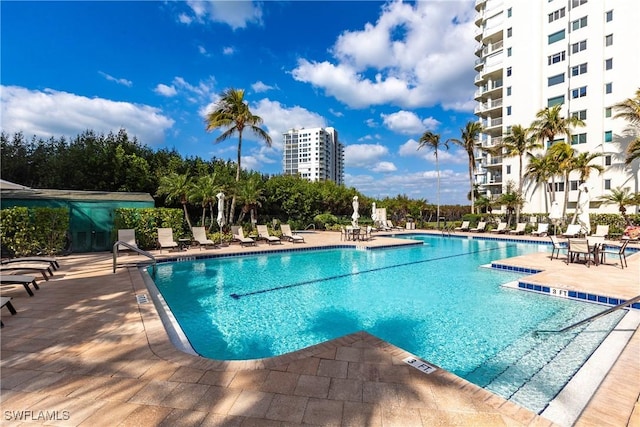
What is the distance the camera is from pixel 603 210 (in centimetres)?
2534

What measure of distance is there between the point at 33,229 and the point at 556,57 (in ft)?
135

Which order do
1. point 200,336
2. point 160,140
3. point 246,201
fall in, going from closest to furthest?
point 200,336, point 246,201, point 160,140

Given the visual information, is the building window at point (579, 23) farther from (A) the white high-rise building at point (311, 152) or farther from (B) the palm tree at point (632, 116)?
(A) the white high-rise building at point (311, 152)

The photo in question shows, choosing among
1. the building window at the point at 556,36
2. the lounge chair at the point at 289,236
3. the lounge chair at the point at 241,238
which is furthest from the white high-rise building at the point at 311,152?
the lounge chair at the point at 241,238

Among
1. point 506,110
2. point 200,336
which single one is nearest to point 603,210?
point 506,110

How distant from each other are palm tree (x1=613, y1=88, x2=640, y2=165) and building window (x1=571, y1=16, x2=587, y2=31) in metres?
8.59

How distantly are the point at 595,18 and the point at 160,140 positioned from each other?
39.0 m

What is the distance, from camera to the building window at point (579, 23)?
1070 inches

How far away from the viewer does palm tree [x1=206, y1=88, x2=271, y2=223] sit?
725 inches

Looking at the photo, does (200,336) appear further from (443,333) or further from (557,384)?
(557,384)

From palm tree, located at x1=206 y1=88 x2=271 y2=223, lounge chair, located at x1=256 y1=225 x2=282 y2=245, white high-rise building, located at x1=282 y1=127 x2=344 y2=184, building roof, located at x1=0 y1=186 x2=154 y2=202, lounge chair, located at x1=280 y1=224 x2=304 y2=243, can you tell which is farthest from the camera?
white high-rise building, located at x1=282 y1=127 x2=344 y2=184

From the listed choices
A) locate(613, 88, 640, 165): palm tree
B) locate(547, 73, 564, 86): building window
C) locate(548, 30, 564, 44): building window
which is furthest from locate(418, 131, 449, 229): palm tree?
locate(548, 30, 564, 44): building window

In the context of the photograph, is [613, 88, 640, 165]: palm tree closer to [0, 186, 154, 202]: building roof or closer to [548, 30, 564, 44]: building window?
[548, 30, 564, 44]: building window

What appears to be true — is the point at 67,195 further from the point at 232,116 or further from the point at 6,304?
the point at 6,304
